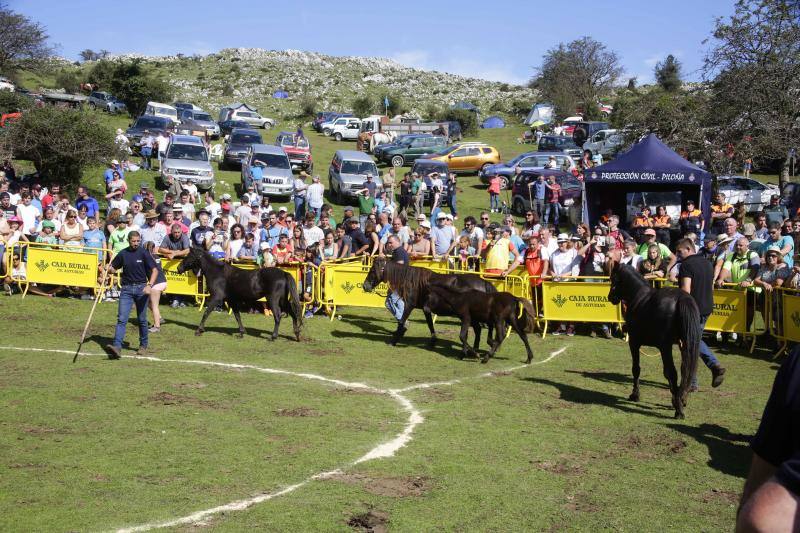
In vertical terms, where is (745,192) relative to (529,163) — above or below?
below

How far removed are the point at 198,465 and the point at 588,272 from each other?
37.1 ft

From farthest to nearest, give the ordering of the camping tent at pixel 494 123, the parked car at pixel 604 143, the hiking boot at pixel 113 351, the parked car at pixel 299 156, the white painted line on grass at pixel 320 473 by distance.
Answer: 1. the camping tent at pixel 494 123
2. the parked car at pixel 604 143
3. the parked car at pixel 299 156
4. the hiking boot at pixel 113 351
5. the white painted line on grass at pixel 320 473

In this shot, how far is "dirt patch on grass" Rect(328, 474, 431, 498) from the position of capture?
26.7 ft

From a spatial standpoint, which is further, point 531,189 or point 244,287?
point 531,189

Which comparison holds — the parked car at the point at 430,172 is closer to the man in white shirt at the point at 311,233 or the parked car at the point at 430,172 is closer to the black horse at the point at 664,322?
the man in white shirt at the point at 311,233

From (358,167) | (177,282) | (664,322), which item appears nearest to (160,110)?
(358,167)

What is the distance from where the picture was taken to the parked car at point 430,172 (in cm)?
3338

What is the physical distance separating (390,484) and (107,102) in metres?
59.9

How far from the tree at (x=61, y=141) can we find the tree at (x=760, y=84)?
23.3 m

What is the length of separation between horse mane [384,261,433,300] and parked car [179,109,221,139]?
124 feet

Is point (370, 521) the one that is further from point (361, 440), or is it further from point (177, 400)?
point (177, 400)

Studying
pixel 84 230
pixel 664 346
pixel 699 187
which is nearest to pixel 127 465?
pixel 664 346

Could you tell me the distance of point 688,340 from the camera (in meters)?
11.1

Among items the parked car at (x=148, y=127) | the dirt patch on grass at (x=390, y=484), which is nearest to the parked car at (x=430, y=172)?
the parked car at (x=148, y=127)
